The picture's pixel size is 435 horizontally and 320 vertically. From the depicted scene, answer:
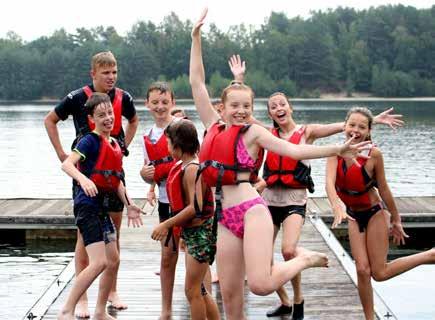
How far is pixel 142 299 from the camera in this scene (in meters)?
7.75

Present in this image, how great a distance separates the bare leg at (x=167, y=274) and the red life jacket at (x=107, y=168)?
0.60 meters

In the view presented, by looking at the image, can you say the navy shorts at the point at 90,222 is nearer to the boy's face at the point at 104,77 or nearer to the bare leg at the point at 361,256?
the boy's face at the point at 104,77

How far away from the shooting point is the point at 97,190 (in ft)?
20.5

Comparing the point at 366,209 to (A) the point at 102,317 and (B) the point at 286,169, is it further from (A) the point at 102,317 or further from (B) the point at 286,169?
(A) the point at 102,317

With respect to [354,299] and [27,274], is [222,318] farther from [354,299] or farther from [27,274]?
[27,274]

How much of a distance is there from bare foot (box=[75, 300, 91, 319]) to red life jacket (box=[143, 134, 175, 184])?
1146 millimetres

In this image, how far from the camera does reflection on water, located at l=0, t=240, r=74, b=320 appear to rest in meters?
9.56

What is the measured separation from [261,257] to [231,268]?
0.78 feet

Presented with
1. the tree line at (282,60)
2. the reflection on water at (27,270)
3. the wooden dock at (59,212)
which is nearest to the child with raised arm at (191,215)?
the reflection on water at (27,270)

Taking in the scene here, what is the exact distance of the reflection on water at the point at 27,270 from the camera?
9.56 metres

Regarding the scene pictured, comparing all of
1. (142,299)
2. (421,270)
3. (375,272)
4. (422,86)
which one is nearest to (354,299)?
(375,272)

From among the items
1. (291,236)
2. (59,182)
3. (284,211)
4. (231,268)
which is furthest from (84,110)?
(59,182)

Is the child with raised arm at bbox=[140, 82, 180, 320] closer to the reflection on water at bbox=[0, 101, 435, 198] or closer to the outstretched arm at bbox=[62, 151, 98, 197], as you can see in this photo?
the outstretched arm at bbox=[62, 151, 98, 197]

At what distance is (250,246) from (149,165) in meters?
1.89
